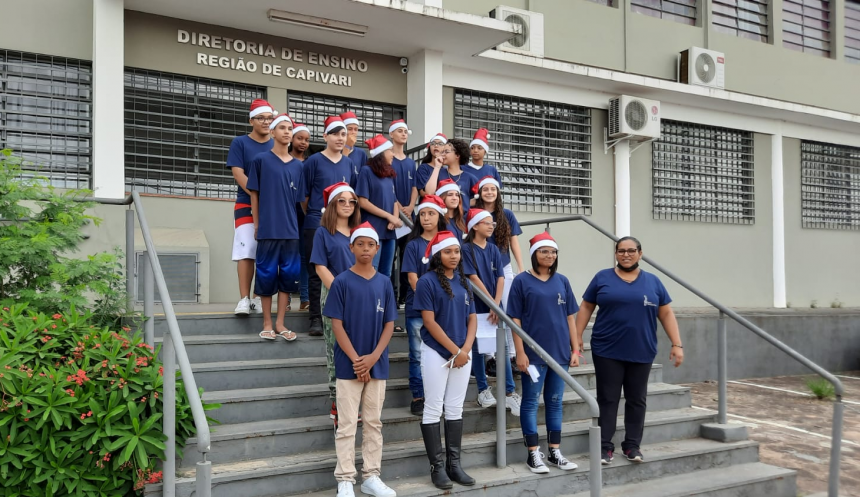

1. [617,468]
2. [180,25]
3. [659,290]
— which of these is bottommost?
[617,468]

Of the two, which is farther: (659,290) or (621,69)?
(621,69)

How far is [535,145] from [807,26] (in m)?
6.64

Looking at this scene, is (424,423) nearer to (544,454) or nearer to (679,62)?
(544,454)

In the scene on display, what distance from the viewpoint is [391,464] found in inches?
179

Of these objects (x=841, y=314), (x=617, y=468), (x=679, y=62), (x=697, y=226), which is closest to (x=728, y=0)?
(x=679, y=62)

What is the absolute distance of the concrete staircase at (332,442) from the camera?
4.32 meters

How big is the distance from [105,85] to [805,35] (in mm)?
12105

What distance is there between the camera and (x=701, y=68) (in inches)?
439

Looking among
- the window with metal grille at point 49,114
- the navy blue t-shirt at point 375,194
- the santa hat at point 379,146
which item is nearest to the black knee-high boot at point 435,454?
the navy blue t-shirt at point 375,194

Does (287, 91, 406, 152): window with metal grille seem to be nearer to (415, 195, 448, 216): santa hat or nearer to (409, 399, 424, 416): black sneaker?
(415, 195, 448, 216): santa hat

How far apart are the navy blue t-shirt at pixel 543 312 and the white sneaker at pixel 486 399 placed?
21.4 inches

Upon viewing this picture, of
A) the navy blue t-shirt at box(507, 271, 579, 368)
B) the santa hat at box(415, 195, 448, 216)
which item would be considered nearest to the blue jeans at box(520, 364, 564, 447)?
the navy blue t-shirt at box(507, 271, 579, 368)

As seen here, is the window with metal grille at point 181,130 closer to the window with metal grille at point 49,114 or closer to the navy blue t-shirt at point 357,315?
the window with metal grille at point 49,114

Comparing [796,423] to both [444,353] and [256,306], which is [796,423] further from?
[256,306]
